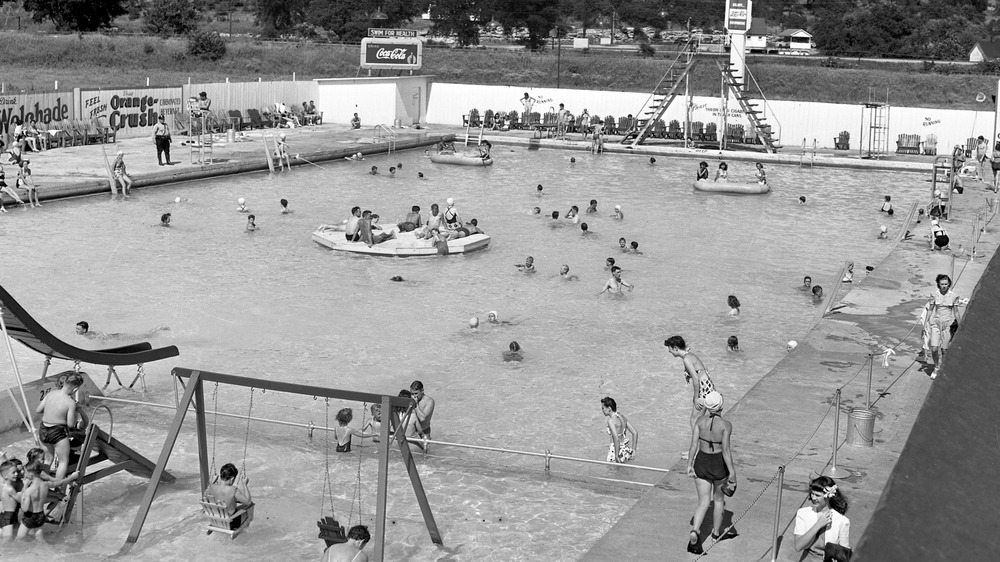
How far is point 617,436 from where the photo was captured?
12.9 meters

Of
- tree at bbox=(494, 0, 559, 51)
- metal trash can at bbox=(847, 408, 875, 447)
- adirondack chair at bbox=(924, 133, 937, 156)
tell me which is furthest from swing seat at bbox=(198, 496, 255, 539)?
tree at bbox=(494, 0, 559, 51)

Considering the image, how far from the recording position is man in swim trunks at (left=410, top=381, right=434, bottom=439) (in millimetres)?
13250

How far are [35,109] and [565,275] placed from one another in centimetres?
2046

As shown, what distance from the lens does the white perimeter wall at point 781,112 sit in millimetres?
43938

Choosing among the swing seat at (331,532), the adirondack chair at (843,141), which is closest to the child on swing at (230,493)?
the swing seat at (331,532)

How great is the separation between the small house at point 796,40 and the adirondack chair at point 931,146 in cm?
4986

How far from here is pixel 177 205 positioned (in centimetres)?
2883

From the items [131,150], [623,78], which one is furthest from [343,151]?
[623,78]

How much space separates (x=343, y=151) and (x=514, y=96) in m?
13.0

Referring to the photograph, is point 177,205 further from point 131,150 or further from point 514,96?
point 514,96

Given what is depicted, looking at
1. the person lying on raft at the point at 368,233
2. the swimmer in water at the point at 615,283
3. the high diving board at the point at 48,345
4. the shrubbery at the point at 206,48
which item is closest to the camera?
the high diving board at the point at 48,345

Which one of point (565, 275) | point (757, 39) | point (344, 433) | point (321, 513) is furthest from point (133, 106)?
point (757, 39)

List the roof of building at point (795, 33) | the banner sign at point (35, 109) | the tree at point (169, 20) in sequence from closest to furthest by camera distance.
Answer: the banner sign at point (35, 109), the tree at point (169, 20), the roof of building at point (795, 33)

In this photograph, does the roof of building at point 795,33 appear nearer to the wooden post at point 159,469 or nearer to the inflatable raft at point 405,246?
the inflatable raft at point 405,246
